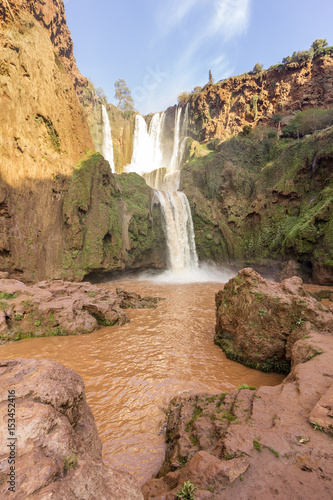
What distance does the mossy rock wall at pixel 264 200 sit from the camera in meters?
15.9

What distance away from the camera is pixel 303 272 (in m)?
16.0

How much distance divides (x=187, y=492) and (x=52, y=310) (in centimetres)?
711

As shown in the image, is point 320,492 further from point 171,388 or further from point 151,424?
point 171,388

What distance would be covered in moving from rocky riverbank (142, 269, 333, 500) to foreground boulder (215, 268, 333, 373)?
0.52m

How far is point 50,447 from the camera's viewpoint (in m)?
1.65

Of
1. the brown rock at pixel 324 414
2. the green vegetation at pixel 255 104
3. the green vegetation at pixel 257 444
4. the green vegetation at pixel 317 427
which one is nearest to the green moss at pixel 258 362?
the brown rock at pixel 324 414

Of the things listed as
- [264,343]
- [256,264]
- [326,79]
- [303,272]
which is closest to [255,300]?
[264,343]

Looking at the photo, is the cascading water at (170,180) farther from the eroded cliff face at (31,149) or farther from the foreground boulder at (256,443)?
the foreground boulder at (256,443)

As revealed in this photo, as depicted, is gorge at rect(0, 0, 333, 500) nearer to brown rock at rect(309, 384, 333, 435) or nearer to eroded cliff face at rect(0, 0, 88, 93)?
brown rock at rect(309, 384, 333, 435)

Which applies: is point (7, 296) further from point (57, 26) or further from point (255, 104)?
point (57, 26)

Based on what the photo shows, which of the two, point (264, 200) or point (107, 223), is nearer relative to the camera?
point (107, 223)

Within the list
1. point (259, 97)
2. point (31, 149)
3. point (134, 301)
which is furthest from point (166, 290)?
point (259, 97)

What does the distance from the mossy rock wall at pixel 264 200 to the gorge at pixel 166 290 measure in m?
0.14

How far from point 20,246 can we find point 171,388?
11.8 metres
